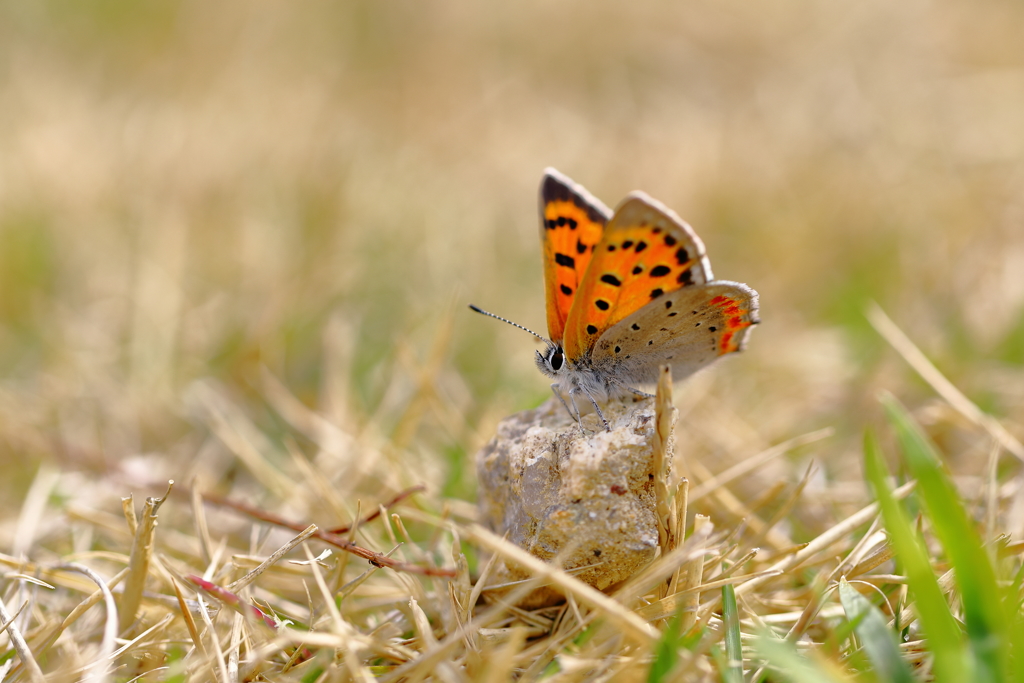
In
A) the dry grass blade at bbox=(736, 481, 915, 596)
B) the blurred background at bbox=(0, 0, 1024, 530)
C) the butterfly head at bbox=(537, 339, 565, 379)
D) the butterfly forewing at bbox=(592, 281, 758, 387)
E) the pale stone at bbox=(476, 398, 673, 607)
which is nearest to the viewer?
the pale stone at bbox=(476, 398, 673, 607)

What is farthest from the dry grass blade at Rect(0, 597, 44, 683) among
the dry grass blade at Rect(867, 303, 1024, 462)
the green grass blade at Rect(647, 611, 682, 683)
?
the dry grass blade at Rect(867, 303, 1024, 462)

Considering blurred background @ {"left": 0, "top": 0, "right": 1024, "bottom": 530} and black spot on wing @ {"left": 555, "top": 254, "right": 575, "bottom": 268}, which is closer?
black spot on wing @ {"left": 555, "top": 254, "right": 575, "bottom": 268}

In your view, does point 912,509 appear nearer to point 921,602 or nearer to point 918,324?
point 921,602

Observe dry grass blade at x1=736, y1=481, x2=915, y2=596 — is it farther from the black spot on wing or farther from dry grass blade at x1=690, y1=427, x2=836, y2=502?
the black spot on wing

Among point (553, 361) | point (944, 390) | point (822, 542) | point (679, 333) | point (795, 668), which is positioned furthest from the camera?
point (944, 390)

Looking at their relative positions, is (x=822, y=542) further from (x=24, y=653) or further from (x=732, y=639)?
(x=24, y=653)

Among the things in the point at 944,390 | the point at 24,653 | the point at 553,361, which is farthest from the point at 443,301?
the point at 24,653

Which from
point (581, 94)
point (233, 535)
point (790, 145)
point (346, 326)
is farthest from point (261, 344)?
point (581, 94)
